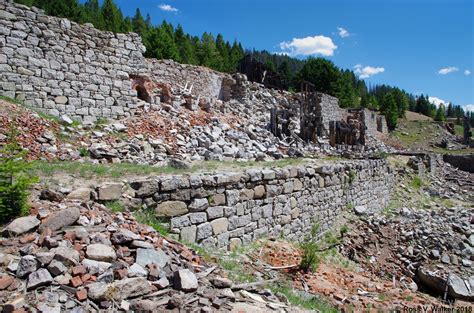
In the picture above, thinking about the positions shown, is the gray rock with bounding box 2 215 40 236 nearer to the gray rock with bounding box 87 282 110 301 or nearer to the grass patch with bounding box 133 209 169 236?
the gray rock with bounding box 87 282 110 301

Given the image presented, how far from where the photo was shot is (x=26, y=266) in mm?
2863

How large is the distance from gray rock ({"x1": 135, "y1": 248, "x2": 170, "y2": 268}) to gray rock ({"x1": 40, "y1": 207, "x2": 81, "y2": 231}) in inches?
34.7

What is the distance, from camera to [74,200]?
438cm

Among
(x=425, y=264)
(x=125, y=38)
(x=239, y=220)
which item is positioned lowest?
(x=425, y=264)

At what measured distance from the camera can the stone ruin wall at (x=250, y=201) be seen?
540 cm

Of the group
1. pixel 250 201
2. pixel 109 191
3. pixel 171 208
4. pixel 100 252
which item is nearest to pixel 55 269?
pixel 100 252

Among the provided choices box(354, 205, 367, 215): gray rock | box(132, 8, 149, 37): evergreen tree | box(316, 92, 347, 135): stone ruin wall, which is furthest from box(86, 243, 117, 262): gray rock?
box(132, 8, 149, 37): evergreen tree

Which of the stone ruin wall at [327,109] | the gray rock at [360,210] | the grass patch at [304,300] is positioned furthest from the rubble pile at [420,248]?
the stone ruin wall at [327,109]

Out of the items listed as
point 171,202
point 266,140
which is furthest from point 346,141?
point 171,202

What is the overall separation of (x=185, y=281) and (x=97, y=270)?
879mm

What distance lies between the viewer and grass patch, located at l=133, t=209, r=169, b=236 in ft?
15.9

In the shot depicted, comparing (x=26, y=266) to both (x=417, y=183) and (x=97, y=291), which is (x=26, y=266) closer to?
(x=97, y=291)

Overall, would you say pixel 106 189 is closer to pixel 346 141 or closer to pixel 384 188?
pixel 384 188

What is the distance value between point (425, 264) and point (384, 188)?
16.9 ft
